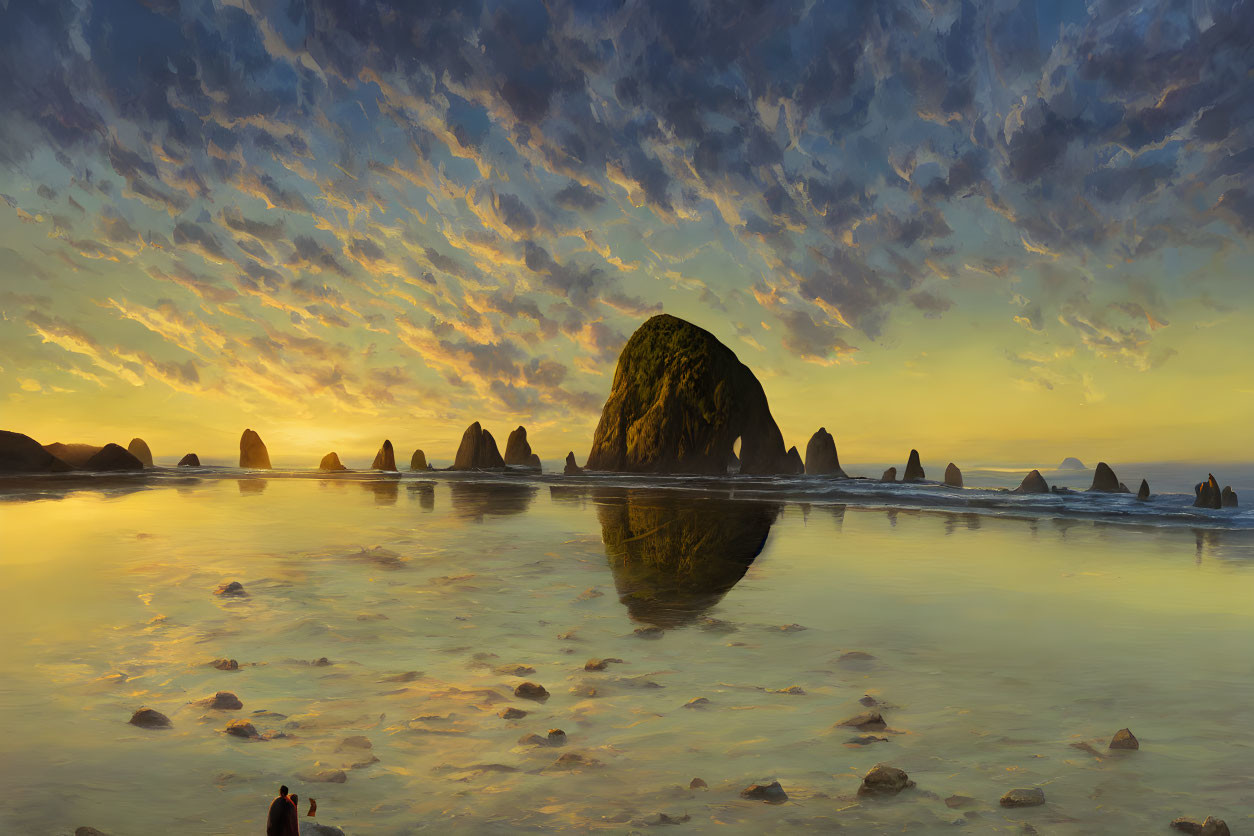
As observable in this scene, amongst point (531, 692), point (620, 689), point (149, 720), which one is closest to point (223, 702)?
point (149, 720)

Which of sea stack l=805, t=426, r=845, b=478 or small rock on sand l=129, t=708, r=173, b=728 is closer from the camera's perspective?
small rock on sand l=129, t=708, r=173, b=728

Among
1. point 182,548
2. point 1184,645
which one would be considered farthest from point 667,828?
point 182,548

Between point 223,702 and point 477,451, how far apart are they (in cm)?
12154

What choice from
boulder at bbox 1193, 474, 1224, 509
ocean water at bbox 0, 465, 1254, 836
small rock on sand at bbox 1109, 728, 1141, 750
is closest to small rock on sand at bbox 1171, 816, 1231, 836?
ocean water at bbox 0, 465, 1254, 836

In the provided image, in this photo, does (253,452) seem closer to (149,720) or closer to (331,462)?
(331,462)

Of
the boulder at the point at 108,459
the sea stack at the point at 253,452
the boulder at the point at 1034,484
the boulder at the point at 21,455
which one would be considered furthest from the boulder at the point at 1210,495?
the sea stack at the point at 253,452

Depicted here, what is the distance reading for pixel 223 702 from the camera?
5234 mm

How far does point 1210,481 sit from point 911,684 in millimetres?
38082

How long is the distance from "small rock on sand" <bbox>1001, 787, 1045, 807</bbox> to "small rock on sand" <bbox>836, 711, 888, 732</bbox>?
112cm

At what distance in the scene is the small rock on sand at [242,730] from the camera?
4625 mm

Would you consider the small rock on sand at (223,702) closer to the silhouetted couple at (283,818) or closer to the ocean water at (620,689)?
the ocean water at (620,689)

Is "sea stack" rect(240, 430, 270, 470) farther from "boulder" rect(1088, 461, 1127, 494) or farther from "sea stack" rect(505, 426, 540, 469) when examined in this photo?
"boulder" rect(1088, 461, 1127, 494)

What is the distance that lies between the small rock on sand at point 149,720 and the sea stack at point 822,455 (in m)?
135

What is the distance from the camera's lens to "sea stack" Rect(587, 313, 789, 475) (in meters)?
115
